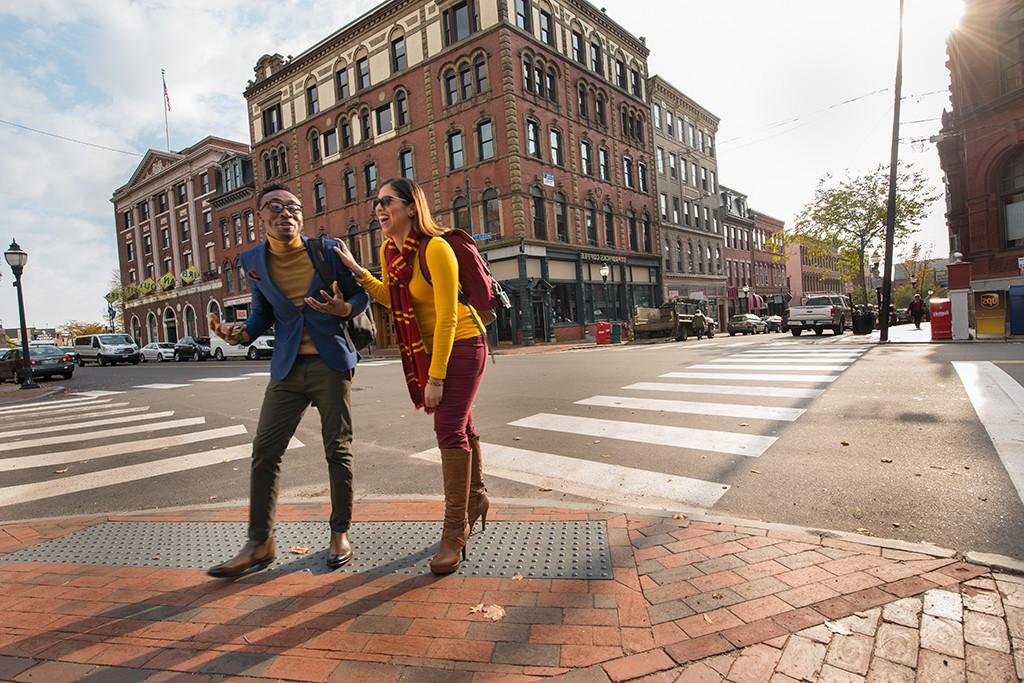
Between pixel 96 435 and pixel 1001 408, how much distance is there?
34.6 ft

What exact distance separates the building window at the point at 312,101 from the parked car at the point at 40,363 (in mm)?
19793

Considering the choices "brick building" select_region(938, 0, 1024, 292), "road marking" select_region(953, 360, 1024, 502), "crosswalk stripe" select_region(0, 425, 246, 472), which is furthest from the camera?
"brick building" select_region(938, 0, 1024, 292)

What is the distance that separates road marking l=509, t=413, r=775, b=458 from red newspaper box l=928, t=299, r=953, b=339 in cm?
1404

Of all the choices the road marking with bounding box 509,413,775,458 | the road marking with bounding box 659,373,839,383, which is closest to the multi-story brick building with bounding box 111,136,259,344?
the road marking with bounding box 659,373,839,383

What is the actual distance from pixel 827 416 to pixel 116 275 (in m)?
78.5

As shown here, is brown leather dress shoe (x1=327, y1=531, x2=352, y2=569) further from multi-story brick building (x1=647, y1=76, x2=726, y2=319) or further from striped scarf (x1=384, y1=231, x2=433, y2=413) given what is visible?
multi-story brick building (x1=647, y1=76, x2=726, y2=319)

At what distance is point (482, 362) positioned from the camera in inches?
111

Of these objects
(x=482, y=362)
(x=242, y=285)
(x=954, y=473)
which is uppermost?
(x=242, y=285)

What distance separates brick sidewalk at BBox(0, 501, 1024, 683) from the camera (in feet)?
6.24

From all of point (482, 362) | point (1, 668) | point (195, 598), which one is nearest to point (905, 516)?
point (482, 362)

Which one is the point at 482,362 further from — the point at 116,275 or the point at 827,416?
the point at 116,275

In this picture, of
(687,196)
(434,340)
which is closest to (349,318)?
(434,340)

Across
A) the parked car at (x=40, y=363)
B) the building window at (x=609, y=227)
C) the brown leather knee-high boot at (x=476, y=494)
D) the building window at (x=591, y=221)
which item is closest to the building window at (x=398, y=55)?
the building window at (x=591, y=221)

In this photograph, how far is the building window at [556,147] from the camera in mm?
28750
